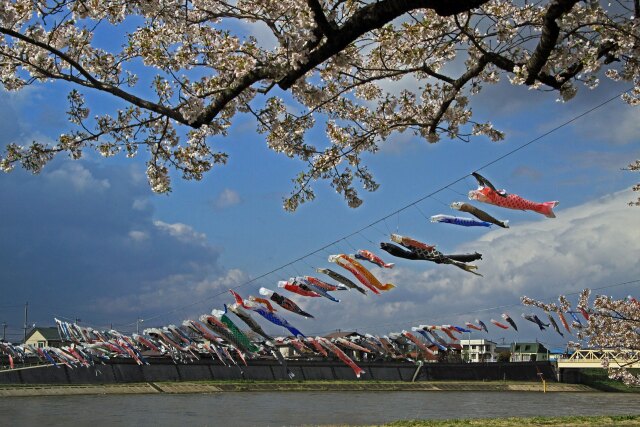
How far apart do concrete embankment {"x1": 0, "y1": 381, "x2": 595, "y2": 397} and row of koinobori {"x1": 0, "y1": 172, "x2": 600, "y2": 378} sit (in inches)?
108

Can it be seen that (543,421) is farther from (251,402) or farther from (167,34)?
(251,402)

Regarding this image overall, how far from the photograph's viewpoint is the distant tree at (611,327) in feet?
75.0

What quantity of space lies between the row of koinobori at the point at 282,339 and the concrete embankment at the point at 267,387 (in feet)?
8.99

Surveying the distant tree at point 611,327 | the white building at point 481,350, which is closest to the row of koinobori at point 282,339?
the distant tree at point 611,327

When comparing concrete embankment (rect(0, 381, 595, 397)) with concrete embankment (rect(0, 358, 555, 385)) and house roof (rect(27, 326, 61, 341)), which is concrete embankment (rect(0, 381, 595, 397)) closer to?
concrete embankment (rect(0, 358, 555, 385))

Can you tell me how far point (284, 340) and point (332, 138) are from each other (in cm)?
7370

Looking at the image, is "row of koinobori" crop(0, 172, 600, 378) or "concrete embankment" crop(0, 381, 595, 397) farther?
"concrete embankment" crop(0, 381, 595, 397)

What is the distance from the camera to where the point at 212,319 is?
166 ft

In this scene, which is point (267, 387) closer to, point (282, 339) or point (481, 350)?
point (282, 339)

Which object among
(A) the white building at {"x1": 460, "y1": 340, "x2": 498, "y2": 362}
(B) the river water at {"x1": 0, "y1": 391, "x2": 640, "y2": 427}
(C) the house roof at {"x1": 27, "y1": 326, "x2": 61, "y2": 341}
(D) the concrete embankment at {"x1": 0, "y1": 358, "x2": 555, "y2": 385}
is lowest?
(B) the river water at {"x1": 0, "y1": 391, "x2": 640, "y2": 427}

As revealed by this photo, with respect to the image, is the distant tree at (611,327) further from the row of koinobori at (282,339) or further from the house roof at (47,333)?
the house roof at (47,333)

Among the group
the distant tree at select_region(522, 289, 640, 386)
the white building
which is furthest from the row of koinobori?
the white building

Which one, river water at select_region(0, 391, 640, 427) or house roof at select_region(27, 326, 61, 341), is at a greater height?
house roof at select_region(27, 326, 61, 341)

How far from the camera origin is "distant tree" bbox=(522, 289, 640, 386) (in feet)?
75.0
